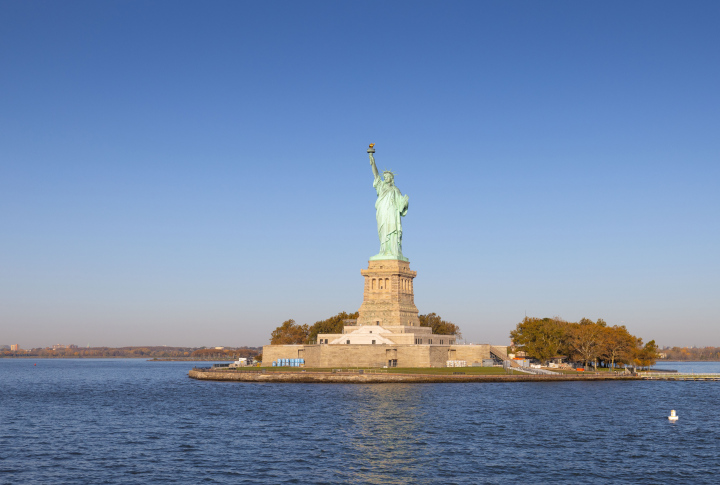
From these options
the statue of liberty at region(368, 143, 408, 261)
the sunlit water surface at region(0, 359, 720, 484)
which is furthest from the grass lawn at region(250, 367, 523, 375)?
the statue of liberty at region(368, 143, 408, 261)

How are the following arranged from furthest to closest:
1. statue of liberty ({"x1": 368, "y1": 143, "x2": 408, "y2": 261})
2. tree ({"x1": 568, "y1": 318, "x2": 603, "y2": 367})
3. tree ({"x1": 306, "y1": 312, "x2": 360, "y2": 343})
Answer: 1. tree ({"x1": 306, "y1": 312, "x2": 360, "y2": 343})
2. statue of liberty ({"x1": 368, "y1": 143, "x2": 408, "y2": 261})
3. tree ({"x1": 568, "y1": 318, "x2": 603, "y2": 367})

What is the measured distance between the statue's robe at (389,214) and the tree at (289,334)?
38.6m

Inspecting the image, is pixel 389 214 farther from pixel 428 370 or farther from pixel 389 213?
pixel 428 370

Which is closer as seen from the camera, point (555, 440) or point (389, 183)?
point (555, 440)

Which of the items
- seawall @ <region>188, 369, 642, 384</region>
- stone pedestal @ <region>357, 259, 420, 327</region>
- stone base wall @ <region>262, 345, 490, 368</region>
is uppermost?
stone pedestal @ <region>357, 259, 420, 327</region>

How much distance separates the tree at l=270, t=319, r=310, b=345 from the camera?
5748 inches

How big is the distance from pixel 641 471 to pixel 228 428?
2763 centimetres

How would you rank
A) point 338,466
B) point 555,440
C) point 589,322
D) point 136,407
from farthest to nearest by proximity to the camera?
point 589,322, point 136,407, point 555,440, point 338,466

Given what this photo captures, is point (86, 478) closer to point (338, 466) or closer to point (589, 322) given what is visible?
point (338, 466)

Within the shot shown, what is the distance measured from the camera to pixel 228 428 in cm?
5112

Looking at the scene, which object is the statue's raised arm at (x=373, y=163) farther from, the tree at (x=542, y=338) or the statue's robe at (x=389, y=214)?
the tree at (x=542, y=338)

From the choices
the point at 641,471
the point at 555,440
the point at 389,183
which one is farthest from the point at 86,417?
the point at 389,183

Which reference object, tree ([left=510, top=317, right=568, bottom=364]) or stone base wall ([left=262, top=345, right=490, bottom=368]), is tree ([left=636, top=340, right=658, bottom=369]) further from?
stone base wall ([left=262, top=345, right=490, bottom=368])

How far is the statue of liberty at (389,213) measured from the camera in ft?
373
